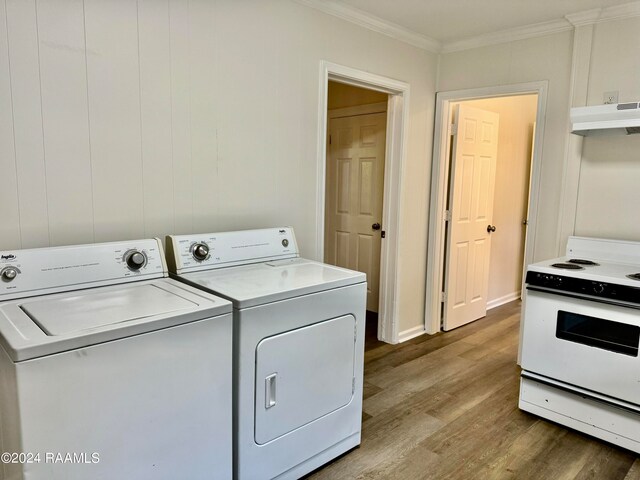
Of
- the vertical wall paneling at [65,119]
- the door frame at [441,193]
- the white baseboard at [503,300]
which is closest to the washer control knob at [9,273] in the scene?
the vertical wall paneling at [65,119]

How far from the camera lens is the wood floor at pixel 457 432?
219cm

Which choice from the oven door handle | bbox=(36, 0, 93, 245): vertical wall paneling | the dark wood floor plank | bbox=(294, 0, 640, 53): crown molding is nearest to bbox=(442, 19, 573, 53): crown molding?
bbox=(294, 0, 640, 53): crown molding

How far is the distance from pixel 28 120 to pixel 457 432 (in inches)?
99.4

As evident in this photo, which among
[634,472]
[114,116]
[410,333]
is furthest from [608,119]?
[114,116]

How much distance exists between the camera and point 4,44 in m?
1.73

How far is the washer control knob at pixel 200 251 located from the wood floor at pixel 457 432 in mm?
1140

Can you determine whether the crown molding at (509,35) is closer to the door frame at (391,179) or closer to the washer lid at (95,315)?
the door frame at (391,179)

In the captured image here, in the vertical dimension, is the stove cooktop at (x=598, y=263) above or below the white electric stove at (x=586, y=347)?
above

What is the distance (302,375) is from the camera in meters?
1.98

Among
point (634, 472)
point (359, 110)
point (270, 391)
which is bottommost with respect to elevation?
point (634, 472)

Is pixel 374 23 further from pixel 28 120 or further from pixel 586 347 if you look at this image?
pixel 586 347

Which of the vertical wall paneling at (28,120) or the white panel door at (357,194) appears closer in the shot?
the vertical wall paneling at (28,120)

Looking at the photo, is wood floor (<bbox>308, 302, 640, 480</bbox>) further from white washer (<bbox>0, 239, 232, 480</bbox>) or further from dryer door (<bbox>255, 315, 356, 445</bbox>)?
white washer (<bbox>0, 239, 232, 480</bbox>)

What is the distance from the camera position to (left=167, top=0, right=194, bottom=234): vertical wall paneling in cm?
219
